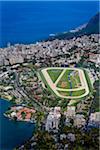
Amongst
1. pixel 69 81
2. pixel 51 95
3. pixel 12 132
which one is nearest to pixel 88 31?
pixel 69 81

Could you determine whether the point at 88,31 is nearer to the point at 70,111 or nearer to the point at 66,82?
the point at 66,82

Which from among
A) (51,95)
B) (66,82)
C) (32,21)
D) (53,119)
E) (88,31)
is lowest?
(53,119)

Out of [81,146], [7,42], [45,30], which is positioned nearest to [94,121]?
[81,146]

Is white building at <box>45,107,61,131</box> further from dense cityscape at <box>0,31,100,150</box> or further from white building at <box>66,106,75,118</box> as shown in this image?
white building at <box>66,106,75,118</box>

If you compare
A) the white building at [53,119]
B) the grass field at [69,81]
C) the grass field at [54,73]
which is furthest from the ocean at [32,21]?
the grass field at [54,73]

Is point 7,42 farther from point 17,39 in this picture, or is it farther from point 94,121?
point 94,121

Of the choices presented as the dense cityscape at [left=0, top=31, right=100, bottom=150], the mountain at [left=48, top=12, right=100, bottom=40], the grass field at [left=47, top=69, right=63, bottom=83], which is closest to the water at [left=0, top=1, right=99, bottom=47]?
the mountain at [left=48, top=12, right=100, bottom=40]
